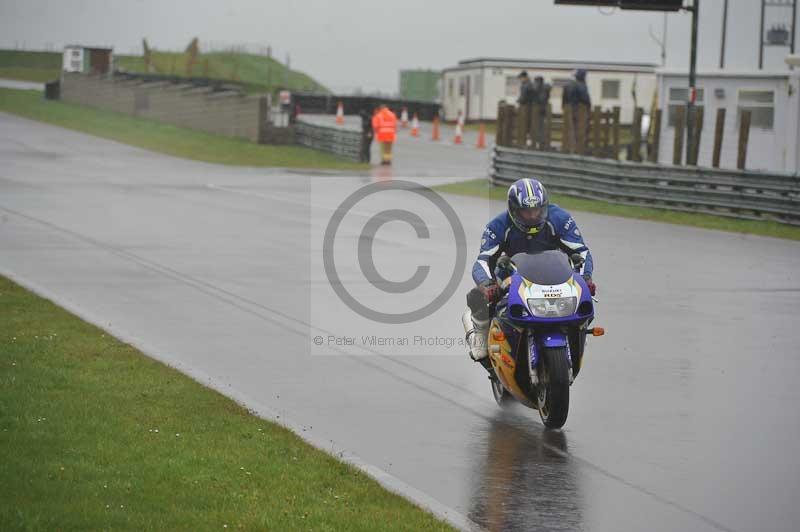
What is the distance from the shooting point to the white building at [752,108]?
3375cm

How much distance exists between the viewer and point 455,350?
40.6 ft

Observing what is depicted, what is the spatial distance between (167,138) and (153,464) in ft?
149

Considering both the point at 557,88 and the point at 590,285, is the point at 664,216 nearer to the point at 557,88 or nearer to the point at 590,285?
the point at 590,285

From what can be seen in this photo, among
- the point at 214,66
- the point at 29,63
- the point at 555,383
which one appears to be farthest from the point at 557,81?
the point at 555,383

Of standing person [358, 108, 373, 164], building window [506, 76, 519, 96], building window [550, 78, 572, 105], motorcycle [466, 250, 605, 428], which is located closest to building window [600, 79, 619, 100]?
building window [550, 78, 572, 105]

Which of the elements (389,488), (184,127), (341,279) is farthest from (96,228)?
(184,127)

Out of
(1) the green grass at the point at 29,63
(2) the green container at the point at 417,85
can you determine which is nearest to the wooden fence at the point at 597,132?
(2) the green container at the point at 417,85

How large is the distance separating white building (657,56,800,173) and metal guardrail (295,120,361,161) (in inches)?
426

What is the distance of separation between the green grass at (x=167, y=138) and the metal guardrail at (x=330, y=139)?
0.28 meters

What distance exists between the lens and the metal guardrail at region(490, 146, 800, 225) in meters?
25.1

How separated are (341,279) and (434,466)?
28.9ft

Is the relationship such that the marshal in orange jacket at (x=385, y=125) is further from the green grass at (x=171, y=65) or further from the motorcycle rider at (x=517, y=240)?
the green grass at (x=171, y=65)

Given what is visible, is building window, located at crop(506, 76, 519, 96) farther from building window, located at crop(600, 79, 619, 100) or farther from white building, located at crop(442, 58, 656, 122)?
building window, located at crop(600, 79, 619, 100)

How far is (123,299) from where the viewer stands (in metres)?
14.5
